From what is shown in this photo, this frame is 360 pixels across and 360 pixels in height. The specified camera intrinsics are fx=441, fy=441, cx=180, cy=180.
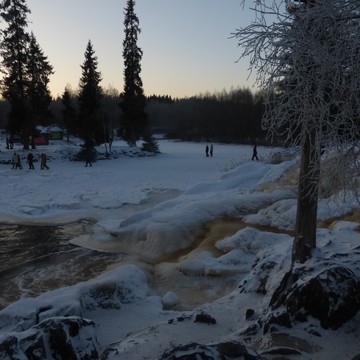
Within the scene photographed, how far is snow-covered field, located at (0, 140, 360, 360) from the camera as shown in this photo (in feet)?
19.1

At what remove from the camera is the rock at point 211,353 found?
12.9ft

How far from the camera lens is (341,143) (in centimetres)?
572

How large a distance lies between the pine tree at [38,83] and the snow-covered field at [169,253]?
12165 mm

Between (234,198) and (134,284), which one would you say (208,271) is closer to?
(134,284)

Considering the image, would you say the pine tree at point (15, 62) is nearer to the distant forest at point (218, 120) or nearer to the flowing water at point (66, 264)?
the flowing water at point (66, 264)

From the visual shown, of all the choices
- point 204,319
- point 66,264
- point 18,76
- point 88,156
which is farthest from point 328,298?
point 18,76

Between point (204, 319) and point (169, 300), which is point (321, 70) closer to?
point (204, 319)

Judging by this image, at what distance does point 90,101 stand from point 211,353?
3713 cm

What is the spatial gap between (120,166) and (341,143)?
2740 cm

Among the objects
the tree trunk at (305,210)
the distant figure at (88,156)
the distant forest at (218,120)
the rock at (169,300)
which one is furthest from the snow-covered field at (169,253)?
the distant forest at (218,120)

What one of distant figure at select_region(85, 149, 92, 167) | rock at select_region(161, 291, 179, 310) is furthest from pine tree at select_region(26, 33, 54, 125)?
rock at select_region(161, 291, 179, 310)

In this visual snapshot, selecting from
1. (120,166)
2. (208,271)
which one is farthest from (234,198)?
(120,166)

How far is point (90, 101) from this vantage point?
128 ft

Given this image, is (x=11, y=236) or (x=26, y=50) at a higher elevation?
(x=26, y=50)
